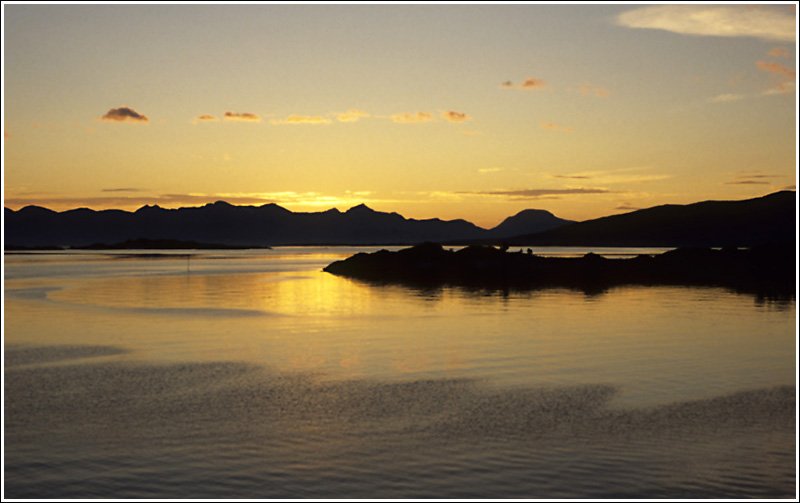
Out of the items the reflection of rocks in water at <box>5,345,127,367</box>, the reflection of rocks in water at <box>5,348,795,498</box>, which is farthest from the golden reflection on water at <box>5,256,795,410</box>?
the reflection of rocks in water at <box>5,348,795,498</box>

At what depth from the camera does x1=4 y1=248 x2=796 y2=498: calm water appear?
55.5 feet

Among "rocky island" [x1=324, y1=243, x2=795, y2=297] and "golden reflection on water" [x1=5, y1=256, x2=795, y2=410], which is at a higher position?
"rocky island" [x1=324, y1=243, x2=795, y2=297]

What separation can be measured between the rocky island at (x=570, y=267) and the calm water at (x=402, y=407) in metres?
48.1

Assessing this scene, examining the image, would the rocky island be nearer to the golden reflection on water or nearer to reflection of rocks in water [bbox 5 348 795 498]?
the golden reflection on water

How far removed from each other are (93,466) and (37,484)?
4.26 feet

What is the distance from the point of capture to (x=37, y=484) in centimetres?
1667

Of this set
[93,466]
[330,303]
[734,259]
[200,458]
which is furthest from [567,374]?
[734,259]

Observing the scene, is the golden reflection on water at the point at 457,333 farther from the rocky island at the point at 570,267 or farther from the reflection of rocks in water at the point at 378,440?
the rocky island at the point at 570,267

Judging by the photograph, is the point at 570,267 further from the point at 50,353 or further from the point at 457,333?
the point at 50,353

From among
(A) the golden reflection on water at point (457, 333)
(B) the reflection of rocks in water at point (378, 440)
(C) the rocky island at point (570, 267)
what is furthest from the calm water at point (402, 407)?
(C) the rocky island at point (570, 267)

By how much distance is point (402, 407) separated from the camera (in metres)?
24.0

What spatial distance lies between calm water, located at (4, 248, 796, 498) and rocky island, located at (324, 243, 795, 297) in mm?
48144

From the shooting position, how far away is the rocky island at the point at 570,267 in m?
98.2

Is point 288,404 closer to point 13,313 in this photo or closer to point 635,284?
point 13,313
